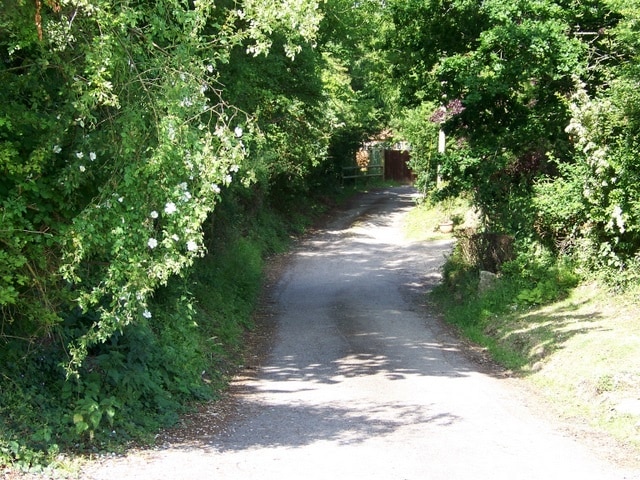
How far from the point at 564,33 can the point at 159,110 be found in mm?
10760

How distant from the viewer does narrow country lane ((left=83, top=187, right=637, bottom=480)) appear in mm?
7672

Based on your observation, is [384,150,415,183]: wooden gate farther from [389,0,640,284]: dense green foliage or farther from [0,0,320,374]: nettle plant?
[0,0,320,374]: nettle plant

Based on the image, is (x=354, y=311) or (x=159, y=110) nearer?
(x=159, y=110)

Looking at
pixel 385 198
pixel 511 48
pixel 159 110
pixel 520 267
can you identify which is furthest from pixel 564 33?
pixel 385 198

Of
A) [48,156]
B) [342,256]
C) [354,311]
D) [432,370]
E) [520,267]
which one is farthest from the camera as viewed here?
A: [342,256]

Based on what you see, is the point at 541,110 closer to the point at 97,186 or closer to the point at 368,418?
the point at 368,418

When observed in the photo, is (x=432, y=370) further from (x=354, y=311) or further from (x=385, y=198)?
(x=385, y=198)

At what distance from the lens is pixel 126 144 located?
705 centimetres

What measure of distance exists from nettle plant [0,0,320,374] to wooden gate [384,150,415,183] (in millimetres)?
45012

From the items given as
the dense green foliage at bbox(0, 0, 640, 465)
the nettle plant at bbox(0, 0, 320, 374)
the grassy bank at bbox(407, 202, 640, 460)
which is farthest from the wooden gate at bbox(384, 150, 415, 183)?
the nettle plant at bbox(0, 0, 320, 374)

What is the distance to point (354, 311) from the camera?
18219 millimetres

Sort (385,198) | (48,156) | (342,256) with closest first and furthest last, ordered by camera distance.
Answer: (48,156)
(342,256)
(385,198)

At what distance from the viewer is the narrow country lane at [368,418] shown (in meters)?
7.67

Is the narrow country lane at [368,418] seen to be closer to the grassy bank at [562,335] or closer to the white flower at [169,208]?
the grassy bank at [562,335]
